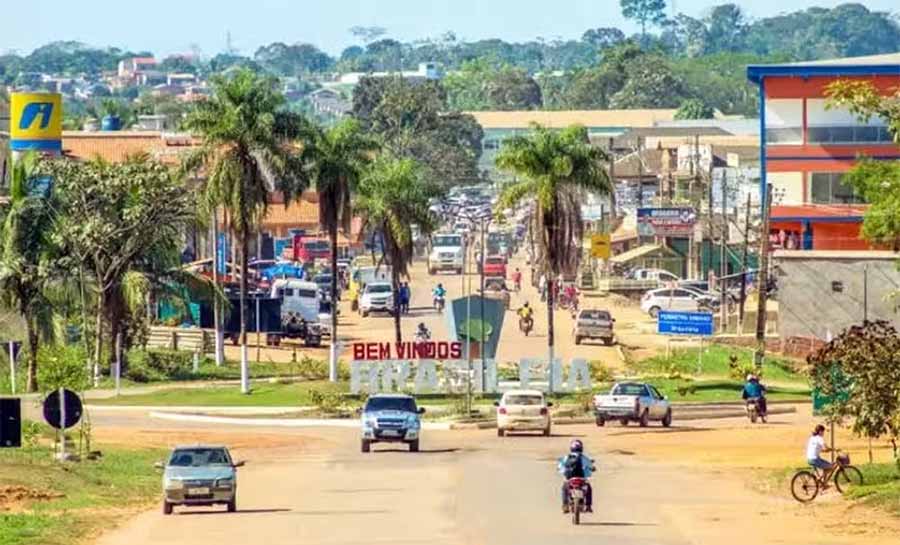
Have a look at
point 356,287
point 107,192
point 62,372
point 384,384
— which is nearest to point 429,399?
point 384,384

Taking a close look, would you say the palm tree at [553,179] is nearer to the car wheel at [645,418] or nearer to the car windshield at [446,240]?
the car wheel at [645,418]

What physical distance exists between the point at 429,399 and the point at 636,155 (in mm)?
114707

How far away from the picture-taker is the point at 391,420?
63.2 metres

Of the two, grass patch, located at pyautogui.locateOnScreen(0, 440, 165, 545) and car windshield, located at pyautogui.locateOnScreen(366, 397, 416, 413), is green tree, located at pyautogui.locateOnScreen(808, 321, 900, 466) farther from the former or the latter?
grass patch, located at pyautogui.locateOnScreen(0, 440, 165, 545)

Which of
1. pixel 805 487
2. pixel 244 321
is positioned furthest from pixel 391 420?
pixel 244 321

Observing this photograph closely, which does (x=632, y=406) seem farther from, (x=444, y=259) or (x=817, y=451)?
(x=444, y=259)

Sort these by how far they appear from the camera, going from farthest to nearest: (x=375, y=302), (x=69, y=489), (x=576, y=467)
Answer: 1. (x=375, y=302)
2. (x=69, y=489)
3. (x=576, y=467)

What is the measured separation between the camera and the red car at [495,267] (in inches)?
5443

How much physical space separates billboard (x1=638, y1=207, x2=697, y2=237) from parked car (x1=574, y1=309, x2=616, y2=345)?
33.2 meters

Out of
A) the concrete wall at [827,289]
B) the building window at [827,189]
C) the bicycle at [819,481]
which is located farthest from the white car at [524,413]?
the building window at [827,189]

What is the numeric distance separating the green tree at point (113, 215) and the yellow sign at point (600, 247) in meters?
51.3

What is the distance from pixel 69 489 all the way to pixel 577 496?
12010 mm

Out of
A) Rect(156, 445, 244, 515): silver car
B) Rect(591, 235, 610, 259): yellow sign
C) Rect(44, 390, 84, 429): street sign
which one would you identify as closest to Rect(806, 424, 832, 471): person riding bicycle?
Rect(156, 445, 244, 515): silver car

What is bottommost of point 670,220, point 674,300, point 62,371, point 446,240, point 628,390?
point 628,390
